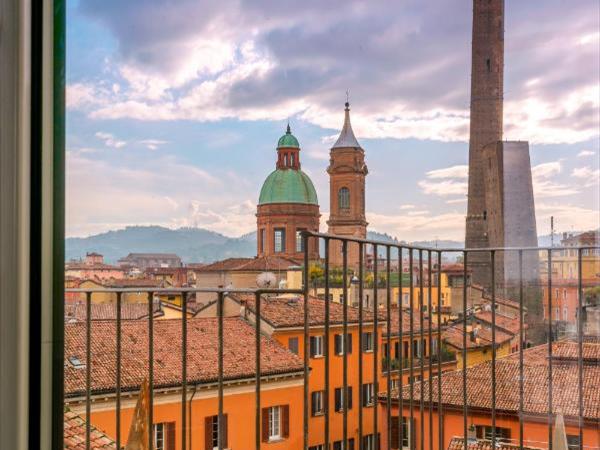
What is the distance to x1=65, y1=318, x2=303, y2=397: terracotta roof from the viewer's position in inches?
52.3

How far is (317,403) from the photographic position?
4.23 ft

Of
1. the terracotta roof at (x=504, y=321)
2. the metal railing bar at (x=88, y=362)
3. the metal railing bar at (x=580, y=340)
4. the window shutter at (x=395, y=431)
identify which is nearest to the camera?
the metal railing bar at (x=580, y=340)

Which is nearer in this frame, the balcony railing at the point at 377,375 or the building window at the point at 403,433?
the balcony railing at the point at 377,375

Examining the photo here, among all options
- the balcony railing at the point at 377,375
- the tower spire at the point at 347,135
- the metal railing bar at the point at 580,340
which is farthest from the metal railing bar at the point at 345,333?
the metal railing bar at the point at 580,340

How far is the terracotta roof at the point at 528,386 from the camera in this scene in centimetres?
102

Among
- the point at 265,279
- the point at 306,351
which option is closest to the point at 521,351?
the point at 306,351

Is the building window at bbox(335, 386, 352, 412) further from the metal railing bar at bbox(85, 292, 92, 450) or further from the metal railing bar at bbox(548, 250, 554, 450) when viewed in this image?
the metal railing bar at bbox(85, 292, 92, 450)

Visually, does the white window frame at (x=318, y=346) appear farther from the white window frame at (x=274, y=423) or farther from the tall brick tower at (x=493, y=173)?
the tall brick tower at (x=493, y=173)

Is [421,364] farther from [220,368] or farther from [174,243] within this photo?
[174,243]

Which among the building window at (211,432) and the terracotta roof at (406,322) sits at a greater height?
the terracotta roof at (406,322)

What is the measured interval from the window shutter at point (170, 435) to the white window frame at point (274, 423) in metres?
0.21

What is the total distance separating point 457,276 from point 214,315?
1.80ft

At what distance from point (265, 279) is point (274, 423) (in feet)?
1.06

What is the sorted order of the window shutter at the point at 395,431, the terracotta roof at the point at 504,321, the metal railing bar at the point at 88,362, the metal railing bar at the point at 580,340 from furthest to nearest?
the window shutter at the point at 395,431, the metal railing bar at the point at 88,362, the terracotta roof at the point at 504,321, the metal railing bar at the point at 580,340
